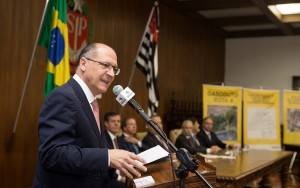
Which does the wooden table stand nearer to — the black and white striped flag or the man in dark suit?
the black and white striped flag

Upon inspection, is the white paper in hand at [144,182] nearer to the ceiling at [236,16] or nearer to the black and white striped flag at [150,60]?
the black and white striped flag at [150,60]

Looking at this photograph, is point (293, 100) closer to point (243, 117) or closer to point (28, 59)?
point (243, 117)

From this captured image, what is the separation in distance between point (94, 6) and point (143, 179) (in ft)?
14.9

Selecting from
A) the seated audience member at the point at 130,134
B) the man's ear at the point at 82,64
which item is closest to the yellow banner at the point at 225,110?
the seated audience member at the point at 130,134

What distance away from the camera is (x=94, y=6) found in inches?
246

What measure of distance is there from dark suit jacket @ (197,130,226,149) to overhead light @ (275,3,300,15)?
2.94 metres

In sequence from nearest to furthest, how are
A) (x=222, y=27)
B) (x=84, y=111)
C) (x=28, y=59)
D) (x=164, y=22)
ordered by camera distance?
(x=84, y=111)
(x=28, y=59)
(x=164, y=22)
(x=222, y=27)

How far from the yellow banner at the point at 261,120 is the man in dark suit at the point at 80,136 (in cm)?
745

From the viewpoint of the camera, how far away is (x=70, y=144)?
157cm

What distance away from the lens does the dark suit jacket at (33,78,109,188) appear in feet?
5.01

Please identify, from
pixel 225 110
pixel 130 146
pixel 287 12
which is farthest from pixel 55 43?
pixel 287 12

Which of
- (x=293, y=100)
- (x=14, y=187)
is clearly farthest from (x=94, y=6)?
(x=293, y=100)

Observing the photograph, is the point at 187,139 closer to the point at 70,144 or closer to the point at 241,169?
the point at 241,169

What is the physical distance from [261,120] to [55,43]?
5847mm
